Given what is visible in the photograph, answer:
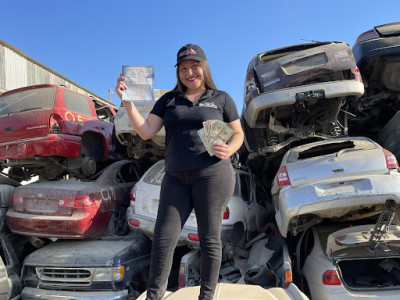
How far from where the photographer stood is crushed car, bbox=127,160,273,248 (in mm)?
4176

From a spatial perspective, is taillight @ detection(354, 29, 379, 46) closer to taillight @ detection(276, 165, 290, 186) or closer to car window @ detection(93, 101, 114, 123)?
taillight @ detection(276, 165, 290, 186)

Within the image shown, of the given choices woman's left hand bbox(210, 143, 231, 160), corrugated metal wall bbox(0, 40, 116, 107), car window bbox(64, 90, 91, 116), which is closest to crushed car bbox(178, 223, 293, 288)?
woman's left hand bbox(210, 143, 231, 160)

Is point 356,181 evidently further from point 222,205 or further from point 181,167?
point 181,167

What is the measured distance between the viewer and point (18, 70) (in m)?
14.8

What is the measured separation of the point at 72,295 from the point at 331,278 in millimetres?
2806

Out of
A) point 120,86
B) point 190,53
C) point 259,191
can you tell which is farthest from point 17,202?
point 259,191

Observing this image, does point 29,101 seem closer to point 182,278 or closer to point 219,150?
point 182,278

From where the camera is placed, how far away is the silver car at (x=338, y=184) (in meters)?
3.15

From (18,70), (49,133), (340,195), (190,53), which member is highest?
(18,70)

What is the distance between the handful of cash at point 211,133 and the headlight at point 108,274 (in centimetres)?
247

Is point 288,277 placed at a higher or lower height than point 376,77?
lower

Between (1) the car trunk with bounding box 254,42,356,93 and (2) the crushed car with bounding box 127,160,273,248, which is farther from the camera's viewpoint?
(1) the car trunk with bounding box 254,42,356,93

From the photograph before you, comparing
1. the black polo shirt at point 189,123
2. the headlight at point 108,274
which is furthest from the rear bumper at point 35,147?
the black polo shirt at point 189,123

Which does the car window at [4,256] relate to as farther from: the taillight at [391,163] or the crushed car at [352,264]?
the taillight at [391,163]
